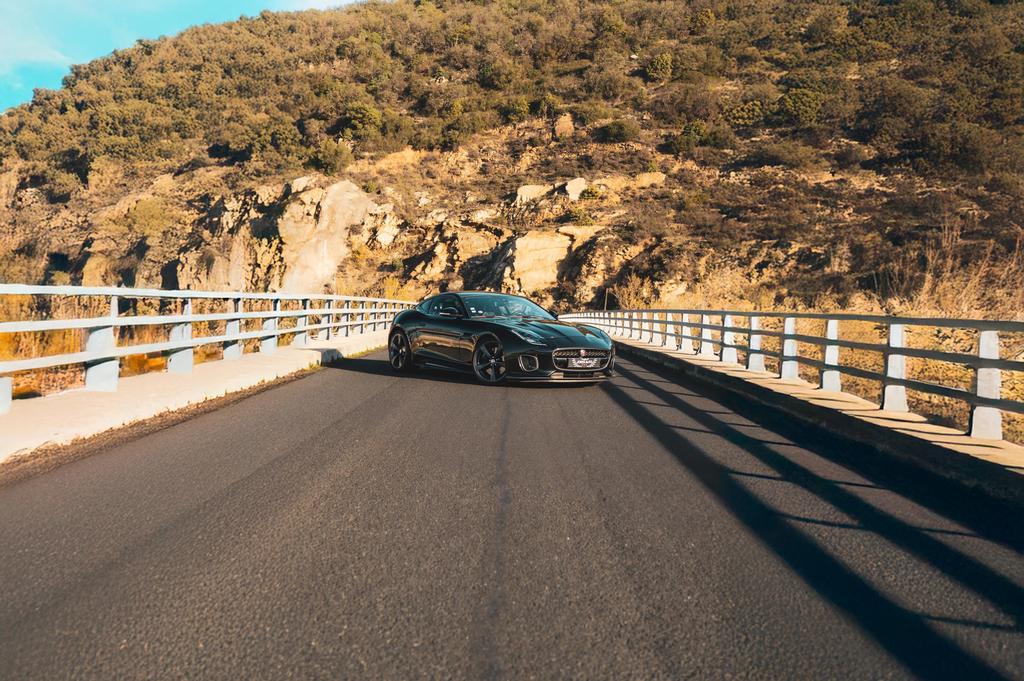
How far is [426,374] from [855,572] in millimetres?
9807

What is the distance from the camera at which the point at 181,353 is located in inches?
379

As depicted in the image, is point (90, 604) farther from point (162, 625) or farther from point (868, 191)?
point (868, 191)

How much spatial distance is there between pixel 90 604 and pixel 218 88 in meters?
82.7

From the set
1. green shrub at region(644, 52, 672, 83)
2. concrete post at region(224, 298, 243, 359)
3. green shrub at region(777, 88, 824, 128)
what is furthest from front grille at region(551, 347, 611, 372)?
green shrub at region(644, 52, 672, 83)

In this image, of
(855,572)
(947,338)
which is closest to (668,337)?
(947,338)

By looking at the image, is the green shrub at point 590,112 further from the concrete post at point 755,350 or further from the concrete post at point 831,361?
the concrete post at point 831,361

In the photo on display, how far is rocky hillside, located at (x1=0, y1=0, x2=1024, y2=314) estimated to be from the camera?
3850 centimetres

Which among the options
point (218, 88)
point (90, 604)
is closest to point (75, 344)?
point (90, 604)

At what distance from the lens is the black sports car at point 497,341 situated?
10.5 metres

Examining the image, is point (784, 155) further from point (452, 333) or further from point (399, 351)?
point (452, 333)

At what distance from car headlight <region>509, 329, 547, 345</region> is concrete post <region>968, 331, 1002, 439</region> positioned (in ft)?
18.5

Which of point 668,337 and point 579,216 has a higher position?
point 579,216

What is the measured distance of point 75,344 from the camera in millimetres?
10188

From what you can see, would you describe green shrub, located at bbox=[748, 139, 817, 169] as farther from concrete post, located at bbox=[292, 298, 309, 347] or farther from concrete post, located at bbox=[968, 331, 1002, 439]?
concrete post, located at bbox=[968, 331, 1002, 439]
